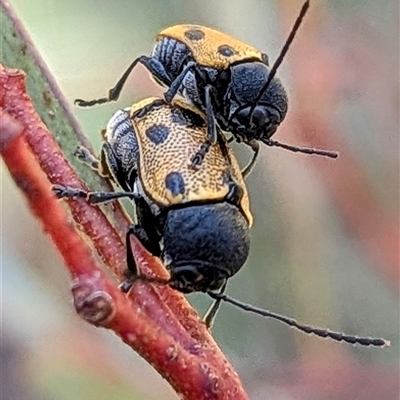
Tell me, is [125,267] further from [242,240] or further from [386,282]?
[386,282]

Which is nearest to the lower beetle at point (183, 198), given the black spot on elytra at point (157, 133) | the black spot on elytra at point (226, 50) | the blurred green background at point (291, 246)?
the black spot on elytra at point (157, 133)

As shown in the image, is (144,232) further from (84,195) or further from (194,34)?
(194,34)

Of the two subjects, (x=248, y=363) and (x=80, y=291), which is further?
(x=248, y=363)

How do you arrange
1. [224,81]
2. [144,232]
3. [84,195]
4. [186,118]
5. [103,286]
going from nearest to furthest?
[103,286], [84,195], [144,232], [186,118], [224,81]

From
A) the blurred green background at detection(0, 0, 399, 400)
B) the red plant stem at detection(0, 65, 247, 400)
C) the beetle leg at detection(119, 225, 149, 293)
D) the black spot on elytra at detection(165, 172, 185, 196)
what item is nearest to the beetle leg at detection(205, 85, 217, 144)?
the black spot on elytra at detection(165, 172, 185, 196)

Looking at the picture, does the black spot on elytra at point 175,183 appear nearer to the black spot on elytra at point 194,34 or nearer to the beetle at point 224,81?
the beetle at point 224,81

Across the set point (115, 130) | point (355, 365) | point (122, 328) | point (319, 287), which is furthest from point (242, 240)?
point (319, 287)

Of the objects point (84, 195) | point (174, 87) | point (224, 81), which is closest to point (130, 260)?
point (84, 195)

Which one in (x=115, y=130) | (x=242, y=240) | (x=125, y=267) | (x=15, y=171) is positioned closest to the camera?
(x=15, y=171)
